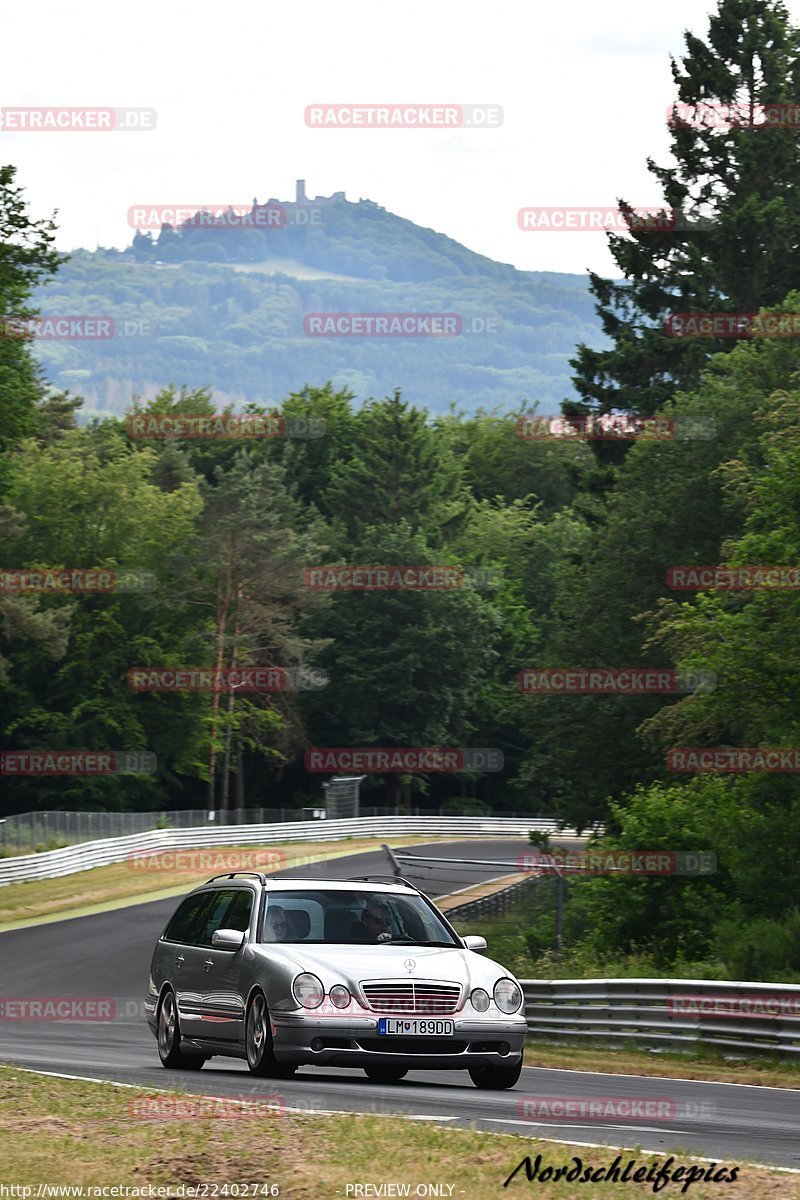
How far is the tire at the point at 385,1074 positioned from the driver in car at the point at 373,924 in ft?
3.26

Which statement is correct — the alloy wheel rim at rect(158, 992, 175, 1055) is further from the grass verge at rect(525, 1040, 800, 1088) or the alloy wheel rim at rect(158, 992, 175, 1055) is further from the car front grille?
the grass verge at rect(525, 1040, 800, 1088)

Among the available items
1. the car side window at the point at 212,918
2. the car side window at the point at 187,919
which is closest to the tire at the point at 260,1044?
the car side window at the point at 212,918

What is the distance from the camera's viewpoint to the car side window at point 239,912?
14.7m

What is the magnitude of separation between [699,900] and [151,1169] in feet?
68.6

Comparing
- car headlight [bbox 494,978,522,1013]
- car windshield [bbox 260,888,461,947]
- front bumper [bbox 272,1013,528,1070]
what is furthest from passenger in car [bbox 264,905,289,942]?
car headlight [bbox 494,978,522,1013]

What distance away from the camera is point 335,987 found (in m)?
13.4

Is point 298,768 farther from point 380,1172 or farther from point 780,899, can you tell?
point 380,1172

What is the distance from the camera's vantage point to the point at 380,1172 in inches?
344

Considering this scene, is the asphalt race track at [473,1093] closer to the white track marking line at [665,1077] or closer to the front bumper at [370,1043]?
the white track marking line at [665,1077]

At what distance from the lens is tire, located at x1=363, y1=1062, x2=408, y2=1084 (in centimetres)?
1454

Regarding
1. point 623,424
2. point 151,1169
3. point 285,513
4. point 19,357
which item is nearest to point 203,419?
point 285,513

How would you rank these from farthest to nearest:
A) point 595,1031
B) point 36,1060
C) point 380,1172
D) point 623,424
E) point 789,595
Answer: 1. point 623,424
2. point 789,595
3. point 595,1031
4. point 36,1060
5. point 380,1172

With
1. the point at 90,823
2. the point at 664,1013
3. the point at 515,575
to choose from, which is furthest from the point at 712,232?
the point at 515,575

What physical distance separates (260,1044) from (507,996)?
1.84m
